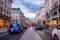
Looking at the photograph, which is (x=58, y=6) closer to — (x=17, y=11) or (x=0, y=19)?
(x=0, y=19)

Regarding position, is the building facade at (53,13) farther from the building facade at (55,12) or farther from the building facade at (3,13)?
the building facade at (3,13)

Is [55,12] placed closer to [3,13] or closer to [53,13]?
[53,13]

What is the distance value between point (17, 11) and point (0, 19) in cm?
6460

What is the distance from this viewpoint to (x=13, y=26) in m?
20.3

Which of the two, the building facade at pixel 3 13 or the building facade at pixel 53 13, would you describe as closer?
the building facade at pixel 53 13

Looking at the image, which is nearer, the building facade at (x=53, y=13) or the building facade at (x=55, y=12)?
the building facade at (x=55, y=12)

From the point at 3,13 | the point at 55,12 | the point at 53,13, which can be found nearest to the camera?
the point at 55,12

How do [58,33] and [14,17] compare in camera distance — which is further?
[14,17]

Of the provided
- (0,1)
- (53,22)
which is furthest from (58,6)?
(0,1)

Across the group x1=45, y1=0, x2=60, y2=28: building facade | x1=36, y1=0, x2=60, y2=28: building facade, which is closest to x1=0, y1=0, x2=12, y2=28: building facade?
x1=36, y1=0, x2=60, y2=28: building facade

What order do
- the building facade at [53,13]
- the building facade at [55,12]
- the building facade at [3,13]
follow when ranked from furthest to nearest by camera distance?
1. the building facade at [3,13]
2. the building facade at [53,13]
3. the building facade at [55,12]

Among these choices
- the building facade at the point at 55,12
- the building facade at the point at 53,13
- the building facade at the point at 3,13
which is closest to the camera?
the building facade at the point at 55,12

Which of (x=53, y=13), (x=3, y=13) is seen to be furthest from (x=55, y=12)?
(x=3, y=13)

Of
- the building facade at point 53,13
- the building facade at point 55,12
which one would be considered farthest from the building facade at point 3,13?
the building facade at point 55,12
